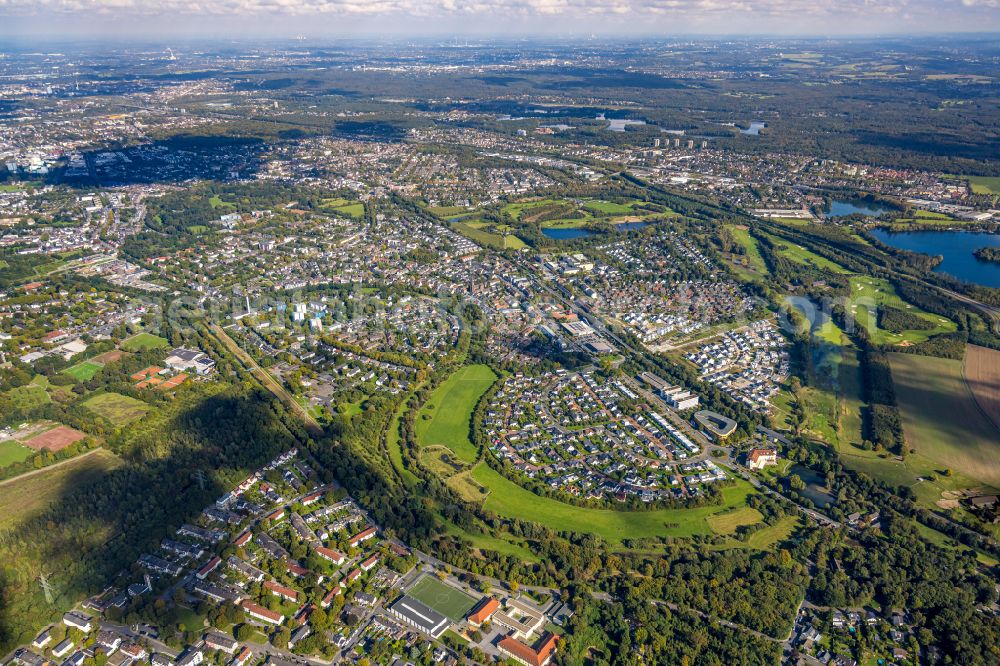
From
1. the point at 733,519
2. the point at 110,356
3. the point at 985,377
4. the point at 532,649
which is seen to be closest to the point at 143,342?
the point at 110,356

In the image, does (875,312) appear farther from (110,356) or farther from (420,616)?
(110,356)

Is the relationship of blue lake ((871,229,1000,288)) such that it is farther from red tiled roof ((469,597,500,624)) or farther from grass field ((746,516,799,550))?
red tiled roof ((469,597,500,624))

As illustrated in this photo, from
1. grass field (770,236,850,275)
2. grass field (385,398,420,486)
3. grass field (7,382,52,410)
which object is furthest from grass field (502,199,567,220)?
grass field (7,382,52,410)

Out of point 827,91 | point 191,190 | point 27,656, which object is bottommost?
point 27,656

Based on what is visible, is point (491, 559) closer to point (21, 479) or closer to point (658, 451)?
point (658, 451)

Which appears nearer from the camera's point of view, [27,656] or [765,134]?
[27,656]

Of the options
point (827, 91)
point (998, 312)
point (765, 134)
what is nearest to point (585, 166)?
point (765, 134)
